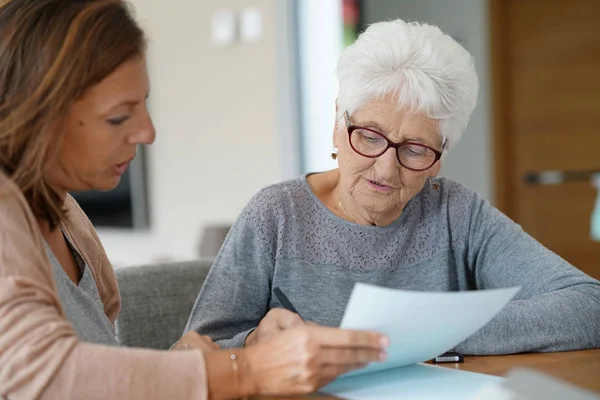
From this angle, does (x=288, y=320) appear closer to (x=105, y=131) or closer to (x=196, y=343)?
(x=196, y=343)

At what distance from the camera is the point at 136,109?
118 cm

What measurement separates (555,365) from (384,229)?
17.8 inches

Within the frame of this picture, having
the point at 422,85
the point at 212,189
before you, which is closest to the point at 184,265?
the point at 422,85

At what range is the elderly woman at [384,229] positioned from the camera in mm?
1568

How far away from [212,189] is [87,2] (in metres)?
3.43

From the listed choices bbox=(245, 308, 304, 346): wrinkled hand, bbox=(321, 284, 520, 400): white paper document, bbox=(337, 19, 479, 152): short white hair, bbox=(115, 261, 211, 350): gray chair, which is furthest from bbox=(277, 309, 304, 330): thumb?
bbox=(115, 261, 211, 350): gray chair

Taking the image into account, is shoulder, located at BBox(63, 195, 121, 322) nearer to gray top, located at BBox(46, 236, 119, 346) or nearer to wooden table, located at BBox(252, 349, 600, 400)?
gray top, located at BBox(46, 236, 119, 346)

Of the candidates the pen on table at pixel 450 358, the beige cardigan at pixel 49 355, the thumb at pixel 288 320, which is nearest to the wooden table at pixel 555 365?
the pen on table at pixel 450 358

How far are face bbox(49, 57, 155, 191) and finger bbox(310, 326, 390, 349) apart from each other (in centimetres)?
35

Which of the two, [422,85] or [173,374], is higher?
[422,85]

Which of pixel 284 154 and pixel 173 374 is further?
pixel 284 154

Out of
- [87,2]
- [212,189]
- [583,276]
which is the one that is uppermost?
[87,2]

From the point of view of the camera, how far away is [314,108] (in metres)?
4.36

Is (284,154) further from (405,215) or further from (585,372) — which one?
(585,372)
